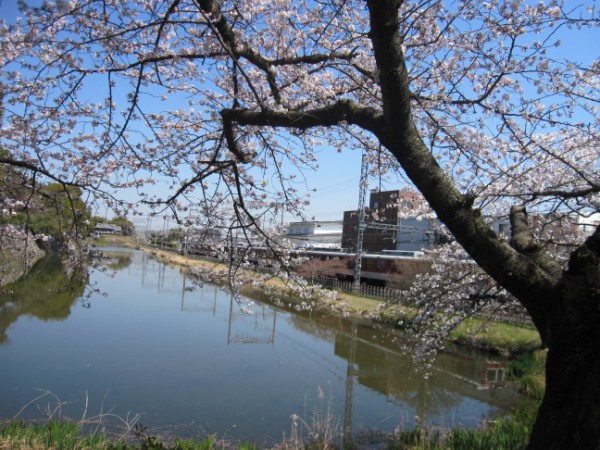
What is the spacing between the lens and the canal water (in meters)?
6.13

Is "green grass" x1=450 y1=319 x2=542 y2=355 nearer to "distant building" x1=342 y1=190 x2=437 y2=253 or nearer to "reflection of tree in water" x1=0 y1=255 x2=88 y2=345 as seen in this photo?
"distant building" x1=342 y1=190 x2=437 y2=253

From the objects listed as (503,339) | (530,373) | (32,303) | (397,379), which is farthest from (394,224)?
(32,303)

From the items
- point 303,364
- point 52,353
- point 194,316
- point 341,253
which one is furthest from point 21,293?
point 341,253

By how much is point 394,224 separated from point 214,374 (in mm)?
12555

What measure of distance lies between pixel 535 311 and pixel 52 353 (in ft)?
29.4

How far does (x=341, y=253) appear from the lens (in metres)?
26.8

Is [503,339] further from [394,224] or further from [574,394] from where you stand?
[574,394]

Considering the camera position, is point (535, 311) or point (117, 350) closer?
point (535, 311)

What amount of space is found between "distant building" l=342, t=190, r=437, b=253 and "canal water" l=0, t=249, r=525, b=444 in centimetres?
174

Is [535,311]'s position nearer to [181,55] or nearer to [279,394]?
[181,55]

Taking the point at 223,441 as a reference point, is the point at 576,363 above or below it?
above

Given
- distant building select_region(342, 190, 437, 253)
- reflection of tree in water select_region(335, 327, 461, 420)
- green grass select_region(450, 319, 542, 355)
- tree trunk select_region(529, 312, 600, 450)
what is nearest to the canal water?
reflection of tree in water select_region(335, 327, 461, 420)

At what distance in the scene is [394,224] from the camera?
757 inches

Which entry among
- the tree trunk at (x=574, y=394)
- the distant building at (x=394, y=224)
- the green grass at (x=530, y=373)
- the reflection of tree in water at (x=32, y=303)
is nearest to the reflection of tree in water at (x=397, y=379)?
the green grass at (x=530, y=373)
